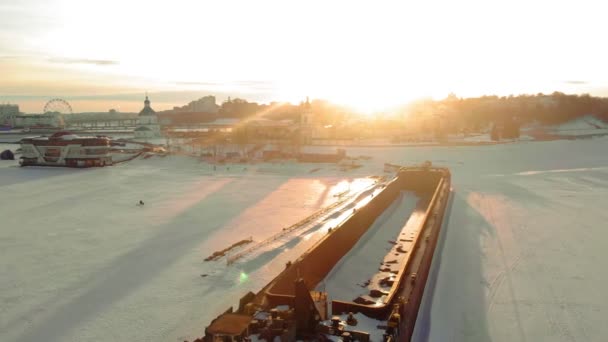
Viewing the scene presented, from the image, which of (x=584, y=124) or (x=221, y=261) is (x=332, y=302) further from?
(x=584, y=124)

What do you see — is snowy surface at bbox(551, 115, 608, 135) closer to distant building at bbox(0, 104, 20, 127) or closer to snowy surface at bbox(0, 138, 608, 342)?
snowy surface at bbox(0, 138, 608, 342)

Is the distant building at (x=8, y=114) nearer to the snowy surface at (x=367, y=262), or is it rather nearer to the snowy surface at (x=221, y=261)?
the snowy surface at (x=221, y=261)

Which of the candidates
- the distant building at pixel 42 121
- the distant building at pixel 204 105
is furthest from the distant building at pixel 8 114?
the distant building at pixel 204 105

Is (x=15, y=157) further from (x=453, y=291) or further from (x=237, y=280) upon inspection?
(x=453, y=291)

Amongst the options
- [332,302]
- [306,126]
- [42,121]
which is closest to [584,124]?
[306,126]

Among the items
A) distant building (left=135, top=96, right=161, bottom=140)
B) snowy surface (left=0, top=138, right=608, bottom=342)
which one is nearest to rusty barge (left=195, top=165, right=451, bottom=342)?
snowy surface (left=0, top=138, right=608, bottom=342)

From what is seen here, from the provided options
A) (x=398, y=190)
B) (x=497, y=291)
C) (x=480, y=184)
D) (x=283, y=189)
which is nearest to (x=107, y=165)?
(x=283, y=189)
